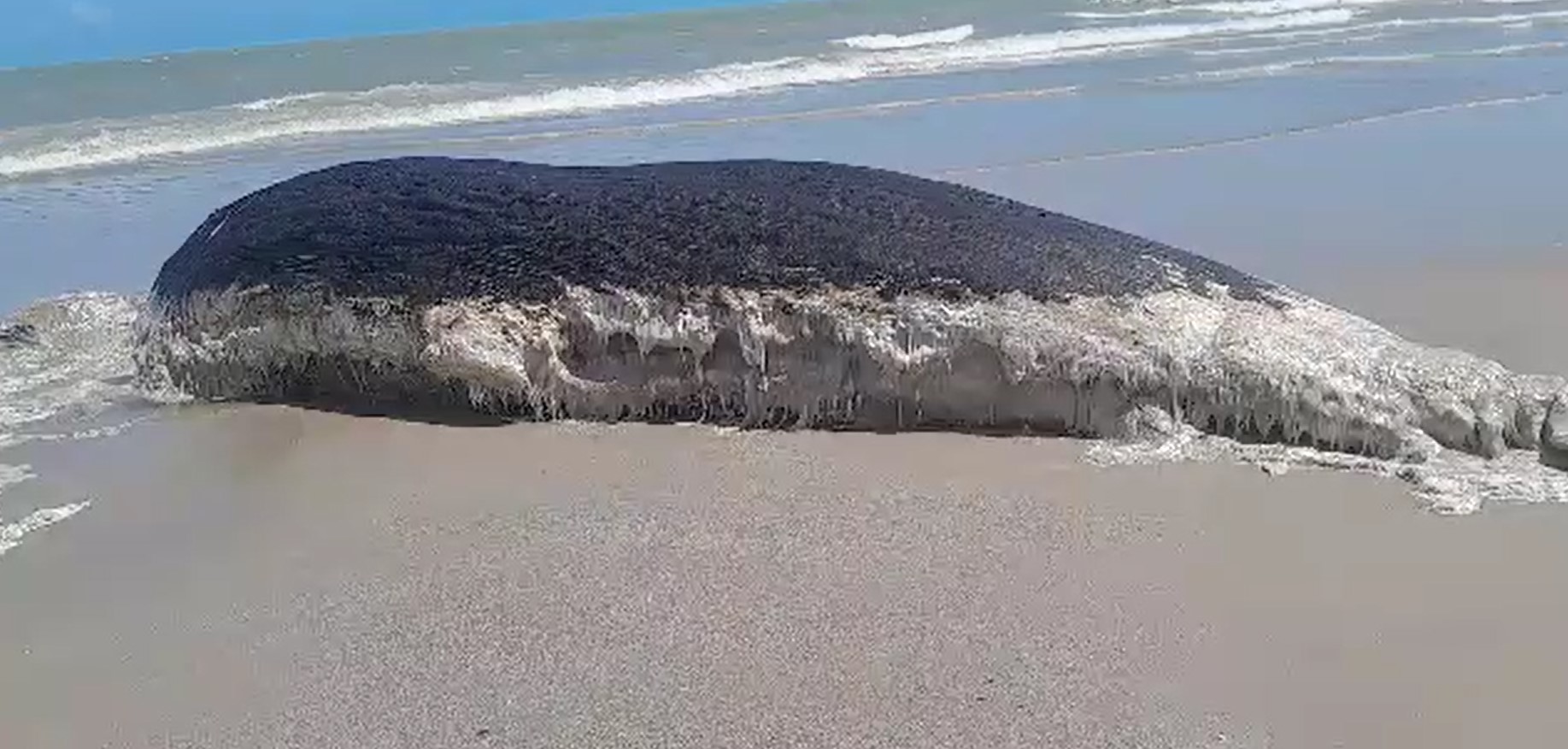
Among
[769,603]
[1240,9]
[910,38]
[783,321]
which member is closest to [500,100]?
[910,38]

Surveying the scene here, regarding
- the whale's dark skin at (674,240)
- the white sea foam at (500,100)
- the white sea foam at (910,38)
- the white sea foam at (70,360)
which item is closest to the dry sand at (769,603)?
the whale's dark skin at (674,240)

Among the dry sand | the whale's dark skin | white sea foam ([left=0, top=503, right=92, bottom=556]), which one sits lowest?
the dry sand

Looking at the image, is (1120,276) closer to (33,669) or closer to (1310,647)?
(1310,647)

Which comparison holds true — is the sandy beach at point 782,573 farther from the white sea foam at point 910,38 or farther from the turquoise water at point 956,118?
Result: the white sea foam at point 910,38

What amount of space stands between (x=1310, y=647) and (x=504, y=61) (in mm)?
23951

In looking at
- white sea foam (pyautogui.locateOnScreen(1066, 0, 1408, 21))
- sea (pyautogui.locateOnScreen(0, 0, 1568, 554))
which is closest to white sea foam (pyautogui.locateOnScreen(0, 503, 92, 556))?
sea (pyautogui.locateOnScreen(0, 0, 1568, 554))

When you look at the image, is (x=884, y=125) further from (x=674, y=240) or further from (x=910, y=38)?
(x=910, y=38)

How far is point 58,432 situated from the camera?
6195mm

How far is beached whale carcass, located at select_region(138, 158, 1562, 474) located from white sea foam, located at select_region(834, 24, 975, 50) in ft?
63.7

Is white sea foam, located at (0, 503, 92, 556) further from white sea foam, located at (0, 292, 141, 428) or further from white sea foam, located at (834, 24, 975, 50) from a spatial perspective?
white sea foam, located at (834, 24, 975, 50)

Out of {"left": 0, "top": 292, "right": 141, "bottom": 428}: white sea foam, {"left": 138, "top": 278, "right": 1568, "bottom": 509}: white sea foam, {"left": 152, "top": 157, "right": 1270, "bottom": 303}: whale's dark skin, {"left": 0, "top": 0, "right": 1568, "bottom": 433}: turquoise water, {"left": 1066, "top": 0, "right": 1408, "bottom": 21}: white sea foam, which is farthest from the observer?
{"left": 1066, "top": 0, "right": 1408, "bottom": 21}: white sea foam

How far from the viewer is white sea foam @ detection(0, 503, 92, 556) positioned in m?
5.16

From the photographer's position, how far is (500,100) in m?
20.3

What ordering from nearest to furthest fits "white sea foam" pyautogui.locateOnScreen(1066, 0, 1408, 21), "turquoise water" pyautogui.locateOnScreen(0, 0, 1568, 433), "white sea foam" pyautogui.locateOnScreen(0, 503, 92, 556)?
"white sea foam" pyautogui.locateOnScreen(0, 503, 92, 556) → "turquoise water" pyautogui.locateOnScreen(0, 0, 1568, 433) → "white sea foam" pyautogui.locateOnScreen(1066, 0, 1408, 21)
